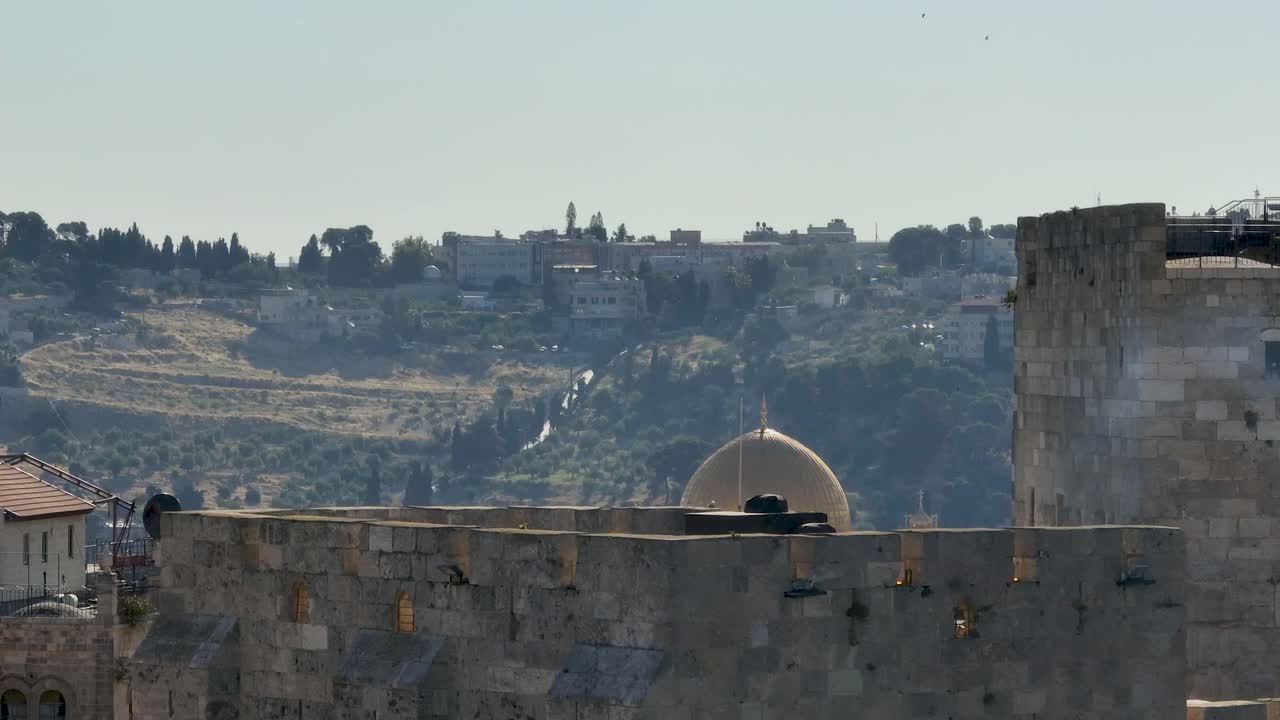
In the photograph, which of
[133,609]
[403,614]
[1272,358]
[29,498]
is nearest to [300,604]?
[403,614]

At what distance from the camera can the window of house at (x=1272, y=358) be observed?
79.3 feet

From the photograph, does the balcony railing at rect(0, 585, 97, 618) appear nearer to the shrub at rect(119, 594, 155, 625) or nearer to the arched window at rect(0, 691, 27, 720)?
the arched window at rect(0, 691, 27, 720)


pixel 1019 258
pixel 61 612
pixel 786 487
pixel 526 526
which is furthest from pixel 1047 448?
pixel 786 487

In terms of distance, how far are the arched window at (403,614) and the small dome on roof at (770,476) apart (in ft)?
179

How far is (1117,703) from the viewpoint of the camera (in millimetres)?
20062

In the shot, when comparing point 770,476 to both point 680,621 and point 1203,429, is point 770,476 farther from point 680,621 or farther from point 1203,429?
point 680,621

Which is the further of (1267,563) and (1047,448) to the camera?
(1047,448)

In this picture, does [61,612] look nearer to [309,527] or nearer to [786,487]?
[309,527]

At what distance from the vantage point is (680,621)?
18.0 meters

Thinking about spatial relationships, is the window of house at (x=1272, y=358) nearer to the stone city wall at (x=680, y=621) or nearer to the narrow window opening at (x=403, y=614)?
the stone city wall at (x=680, y=621)

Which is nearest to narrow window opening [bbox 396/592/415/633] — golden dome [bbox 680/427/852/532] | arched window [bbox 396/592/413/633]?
arched window [bbox 396/592/413/633]

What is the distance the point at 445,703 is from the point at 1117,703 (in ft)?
14.0

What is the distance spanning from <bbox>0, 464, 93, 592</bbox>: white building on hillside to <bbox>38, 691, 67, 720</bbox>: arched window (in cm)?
917

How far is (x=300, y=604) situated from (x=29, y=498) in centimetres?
3167
